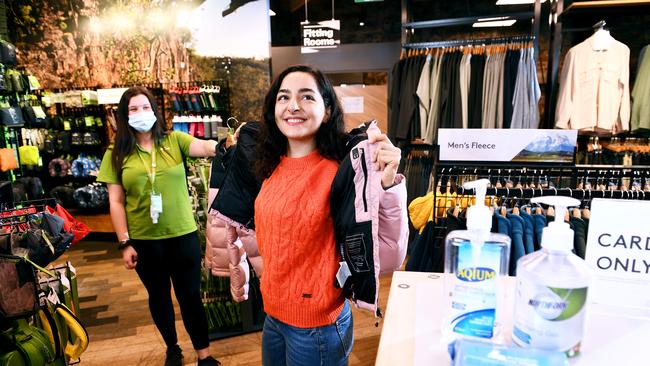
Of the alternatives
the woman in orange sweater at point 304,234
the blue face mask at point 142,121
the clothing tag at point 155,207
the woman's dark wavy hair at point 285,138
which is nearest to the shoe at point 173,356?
the clothing tag at point 155,207

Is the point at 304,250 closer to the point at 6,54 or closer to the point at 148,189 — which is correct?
the point at 148,189

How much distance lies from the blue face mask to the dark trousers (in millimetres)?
646

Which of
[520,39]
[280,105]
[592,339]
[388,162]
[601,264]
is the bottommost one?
[592,339]

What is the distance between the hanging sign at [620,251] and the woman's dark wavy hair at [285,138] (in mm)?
746

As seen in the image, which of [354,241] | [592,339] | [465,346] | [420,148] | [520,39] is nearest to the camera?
[465,346]

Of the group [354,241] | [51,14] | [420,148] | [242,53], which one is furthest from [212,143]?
[51,14]

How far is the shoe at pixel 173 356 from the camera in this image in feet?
8.44

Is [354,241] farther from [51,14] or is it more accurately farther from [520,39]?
[51,14]

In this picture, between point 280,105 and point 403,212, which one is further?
point 280,105

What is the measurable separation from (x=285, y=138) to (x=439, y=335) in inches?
34.8

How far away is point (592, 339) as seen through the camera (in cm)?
71

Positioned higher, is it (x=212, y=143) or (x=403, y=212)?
(x=212, y=143)

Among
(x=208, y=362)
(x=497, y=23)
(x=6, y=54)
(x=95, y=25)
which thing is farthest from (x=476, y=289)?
(x=95, y=25)

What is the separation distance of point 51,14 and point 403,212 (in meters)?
6.50
